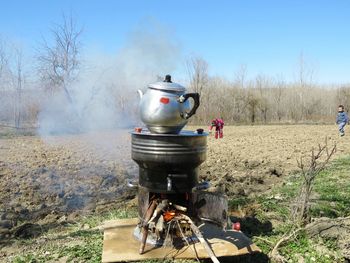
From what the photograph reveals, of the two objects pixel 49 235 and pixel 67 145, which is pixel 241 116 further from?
pixel 49 235

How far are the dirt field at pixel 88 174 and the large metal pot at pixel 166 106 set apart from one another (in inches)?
105

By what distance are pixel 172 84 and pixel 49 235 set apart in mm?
2553

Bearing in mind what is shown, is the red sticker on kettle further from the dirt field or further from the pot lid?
the dirt field

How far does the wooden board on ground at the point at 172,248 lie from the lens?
12.5 ft

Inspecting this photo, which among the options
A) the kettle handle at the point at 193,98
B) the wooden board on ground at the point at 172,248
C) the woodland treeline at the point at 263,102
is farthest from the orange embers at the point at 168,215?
the woodland treeline at the point at 263,102

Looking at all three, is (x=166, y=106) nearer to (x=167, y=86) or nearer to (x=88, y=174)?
(x=167, y=86)

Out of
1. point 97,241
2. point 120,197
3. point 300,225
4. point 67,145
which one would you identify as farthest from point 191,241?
point 67,145

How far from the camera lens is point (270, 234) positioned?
4672 millimetres

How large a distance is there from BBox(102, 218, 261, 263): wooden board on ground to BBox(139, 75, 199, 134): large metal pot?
3.92 ft

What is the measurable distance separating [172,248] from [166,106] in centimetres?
142

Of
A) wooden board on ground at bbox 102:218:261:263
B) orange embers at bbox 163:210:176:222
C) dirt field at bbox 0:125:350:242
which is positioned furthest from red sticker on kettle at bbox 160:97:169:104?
dirt field at bbox 0:125:350:242

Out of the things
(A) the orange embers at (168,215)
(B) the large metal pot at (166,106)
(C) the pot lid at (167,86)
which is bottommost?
(A) the orange embers at (168,215)

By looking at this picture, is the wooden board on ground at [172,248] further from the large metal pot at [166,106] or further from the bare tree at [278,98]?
the bare tree at [278,98]

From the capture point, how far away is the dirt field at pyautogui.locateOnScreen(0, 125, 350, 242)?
6531 mm
